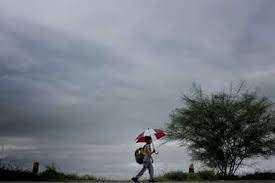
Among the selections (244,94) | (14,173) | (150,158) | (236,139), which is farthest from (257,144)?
(14,173)

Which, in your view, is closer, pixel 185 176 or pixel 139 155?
pixel 139 155

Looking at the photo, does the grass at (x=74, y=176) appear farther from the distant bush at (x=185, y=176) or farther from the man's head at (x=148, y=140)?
the man's head at (x=148, y=140)

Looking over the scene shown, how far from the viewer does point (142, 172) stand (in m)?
19.8

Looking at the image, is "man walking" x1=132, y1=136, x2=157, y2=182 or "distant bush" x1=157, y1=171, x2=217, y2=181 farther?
"distant bush" x1=157, y1=171, x2=217, y2=181

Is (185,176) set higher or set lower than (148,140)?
lower

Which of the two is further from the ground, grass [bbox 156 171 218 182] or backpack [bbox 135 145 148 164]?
backpack [bbox 135 145 148 164]

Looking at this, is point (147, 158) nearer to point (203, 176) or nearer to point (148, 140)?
point (148, 140)

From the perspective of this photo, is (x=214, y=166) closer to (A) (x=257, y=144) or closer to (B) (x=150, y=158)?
(A) (x=257, y=144)

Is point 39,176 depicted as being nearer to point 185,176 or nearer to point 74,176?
point 74,176

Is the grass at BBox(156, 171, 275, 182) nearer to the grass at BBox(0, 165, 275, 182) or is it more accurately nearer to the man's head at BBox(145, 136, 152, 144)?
the grass at BBox(0, 165, 275, 182)

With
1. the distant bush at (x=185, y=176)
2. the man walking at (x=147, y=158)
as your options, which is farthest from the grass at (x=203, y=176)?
the man walking at (x=147, y=158)

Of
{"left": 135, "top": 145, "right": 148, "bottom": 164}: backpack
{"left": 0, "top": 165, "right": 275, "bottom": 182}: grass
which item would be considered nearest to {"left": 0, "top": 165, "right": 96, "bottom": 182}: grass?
{"left": 0, "top": 165, "right": 275, "bottom": 182}: grass

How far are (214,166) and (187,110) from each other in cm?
397

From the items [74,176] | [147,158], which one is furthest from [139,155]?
[74,176]
